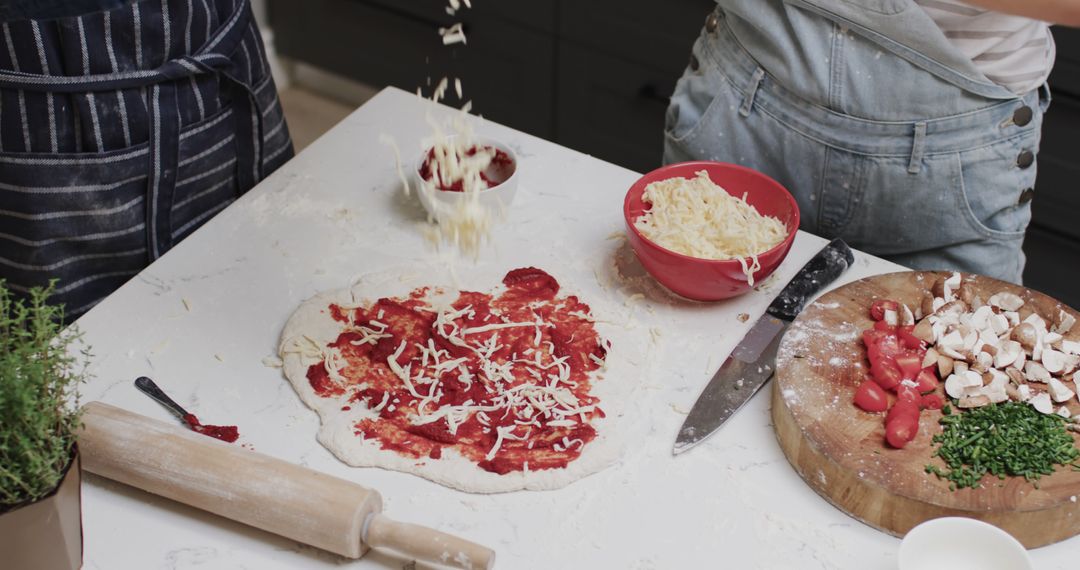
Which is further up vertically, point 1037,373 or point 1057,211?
point 1037,373

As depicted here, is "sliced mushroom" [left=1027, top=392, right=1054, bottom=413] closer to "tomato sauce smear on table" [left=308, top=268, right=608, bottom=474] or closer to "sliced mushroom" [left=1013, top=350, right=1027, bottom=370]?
"sliced mushroom" [left=1013, top=350, right=1027, bottom=370]

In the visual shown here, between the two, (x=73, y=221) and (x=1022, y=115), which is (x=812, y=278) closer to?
(x=1022, y=115)

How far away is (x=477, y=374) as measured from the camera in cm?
125

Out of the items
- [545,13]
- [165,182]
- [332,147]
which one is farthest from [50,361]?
[545,13]

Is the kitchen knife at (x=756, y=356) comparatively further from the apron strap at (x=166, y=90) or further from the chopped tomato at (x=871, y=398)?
the apron strap at (x=166, y=90)

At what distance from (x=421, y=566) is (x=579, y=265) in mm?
536

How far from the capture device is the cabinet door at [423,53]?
2852 mm

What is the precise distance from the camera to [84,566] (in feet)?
3.38

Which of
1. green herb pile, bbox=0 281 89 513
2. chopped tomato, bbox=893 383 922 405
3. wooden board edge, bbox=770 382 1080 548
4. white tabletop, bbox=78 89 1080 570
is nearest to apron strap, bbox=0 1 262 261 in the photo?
white tabletop, bbox=78 89 1080 570

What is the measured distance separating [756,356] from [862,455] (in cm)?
22

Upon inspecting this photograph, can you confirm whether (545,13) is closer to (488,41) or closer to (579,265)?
(488,41)

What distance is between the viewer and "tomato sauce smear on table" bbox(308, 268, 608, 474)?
117 cm

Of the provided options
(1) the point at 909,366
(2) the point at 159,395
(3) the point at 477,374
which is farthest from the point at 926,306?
(2) the point at 159,395

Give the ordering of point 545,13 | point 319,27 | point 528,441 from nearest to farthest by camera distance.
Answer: point 528,441, point 545,13, point 319,27
